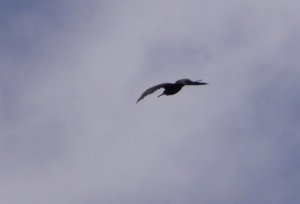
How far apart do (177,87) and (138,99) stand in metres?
2.83

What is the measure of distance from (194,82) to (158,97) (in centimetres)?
312

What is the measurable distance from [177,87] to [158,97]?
214 centimetres

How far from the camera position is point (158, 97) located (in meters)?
125

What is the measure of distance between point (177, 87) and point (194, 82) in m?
1.13

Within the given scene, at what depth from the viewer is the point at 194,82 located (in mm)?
126875

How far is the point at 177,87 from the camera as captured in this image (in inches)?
4983

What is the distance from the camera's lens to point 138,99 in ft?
411

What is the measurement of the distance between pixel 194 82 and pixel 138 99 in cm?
394
